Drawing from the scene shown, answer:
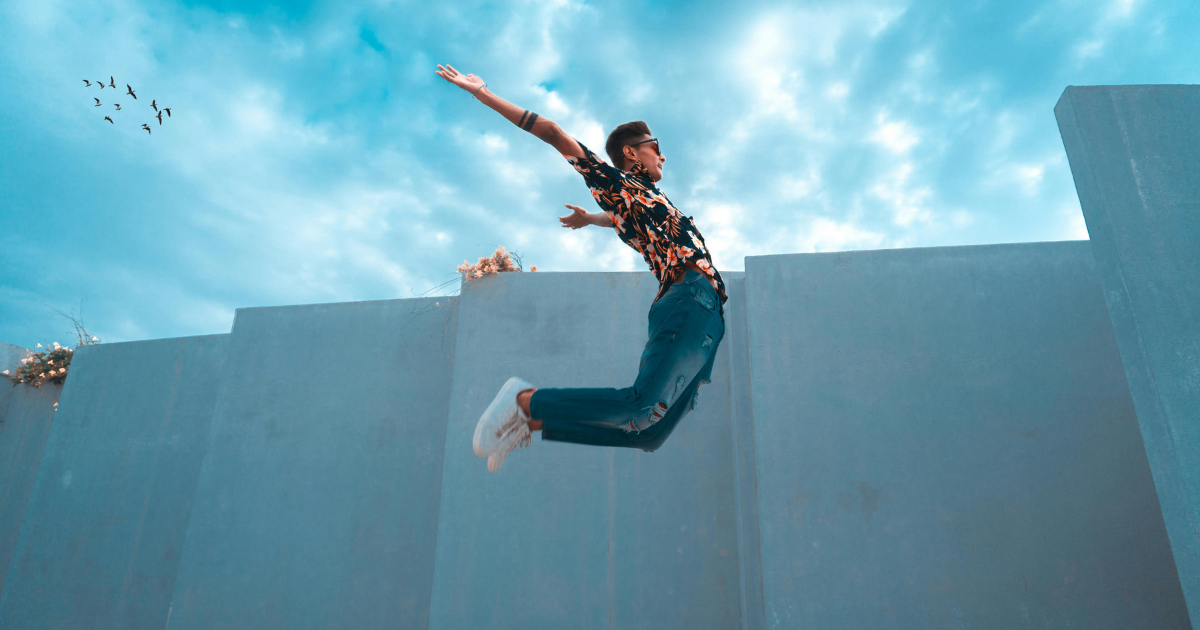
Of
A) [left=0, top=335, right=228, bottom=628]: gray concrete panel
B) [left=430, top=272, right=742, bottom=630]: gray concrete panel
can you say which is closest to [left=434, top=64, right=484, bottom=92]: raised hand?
[left=430, top=272, right=742, bottom=630]: gray concrete panel

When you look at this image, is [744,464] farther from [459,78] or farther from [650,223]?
[459,78]

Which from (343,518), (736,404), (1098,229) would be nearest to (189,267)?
(343,518)

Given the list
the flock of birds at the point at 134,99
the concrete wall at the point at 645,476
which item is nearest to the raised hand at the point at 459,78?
the flock of birds at the point at 134,99

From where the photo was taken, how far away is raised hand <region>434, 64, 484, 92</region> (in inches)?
79.1

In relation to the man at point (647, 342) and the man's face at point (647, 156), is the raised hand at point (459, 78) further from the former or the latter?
the man's face at point (647, 156)

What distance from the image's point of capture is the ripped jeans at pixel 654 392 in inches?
63.4

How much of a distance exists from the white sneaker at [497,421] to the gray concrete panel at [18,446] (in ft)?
29.0

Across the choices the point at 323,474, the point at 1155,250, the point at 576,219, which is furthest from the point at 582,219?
the point at 323,474

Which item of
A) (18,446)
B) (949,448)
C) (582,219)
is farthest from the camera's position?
(18,446)

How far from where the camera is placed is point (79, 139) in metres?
11.2

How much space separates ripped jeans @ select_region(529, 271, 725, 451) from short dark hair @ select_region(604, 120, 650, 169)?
0.69 m

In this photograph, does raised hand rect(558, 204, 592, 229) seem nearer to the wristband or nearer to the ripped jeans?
the wristband

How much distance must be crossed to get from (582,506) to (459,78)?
338 centimetres

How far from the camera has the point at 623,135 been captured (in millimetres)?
2232
